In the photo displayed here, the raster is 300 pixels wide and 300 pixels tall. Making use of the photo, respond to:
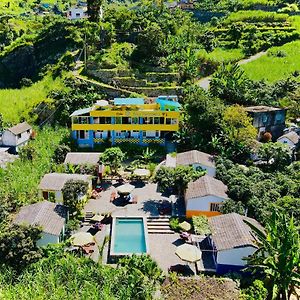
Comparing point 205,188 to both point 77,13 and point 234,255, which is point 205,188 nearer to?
point 234,255

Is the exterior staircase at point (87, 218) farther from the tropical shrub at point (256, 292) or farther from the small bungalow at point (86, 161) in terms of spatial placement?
the tropical shrub at point (256, 292)

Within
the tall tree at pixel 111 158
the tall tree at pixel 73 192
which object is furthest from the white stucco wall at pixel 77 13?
the tall tree at pixel 73 192

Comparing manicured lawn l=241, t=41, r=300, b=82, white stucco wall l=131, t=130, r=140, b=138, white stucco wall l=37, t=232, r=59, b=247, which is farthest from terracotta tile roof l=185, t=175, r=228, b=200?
manicured lawn l=241, t=41, r=300, b=82

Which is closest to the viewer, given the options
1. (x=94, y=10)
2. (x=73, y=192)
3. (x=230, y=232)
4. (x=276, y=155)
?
(x=230, y=232)

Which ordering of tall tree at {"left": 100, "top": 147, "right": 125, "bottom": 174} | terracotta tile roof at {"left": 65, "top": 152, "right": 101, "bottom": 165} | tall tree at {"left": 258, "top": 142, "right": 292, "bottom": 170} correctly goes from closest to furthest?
1. terracotta tile roof at {"left": 65, "top": 152, "right": 101, "bottom": 165}
2. tall tree at {"left": 100, "top": 147, "right": 125, "bottom": 174}
3. tall tree at {"left": 258, "top": 142, "right": 292, "bottom": 170}

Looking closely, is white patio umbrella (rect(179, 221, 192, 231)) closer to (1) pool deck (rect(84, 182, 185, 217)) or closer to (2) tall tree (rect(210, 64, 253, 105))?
(1) pool deck (rect(84, 182, 185, 217))

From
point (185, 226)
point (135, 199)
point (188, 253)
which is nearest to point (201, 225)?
point (185, 226)

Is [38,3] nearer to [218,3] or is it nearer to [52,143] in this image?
[218,3]
